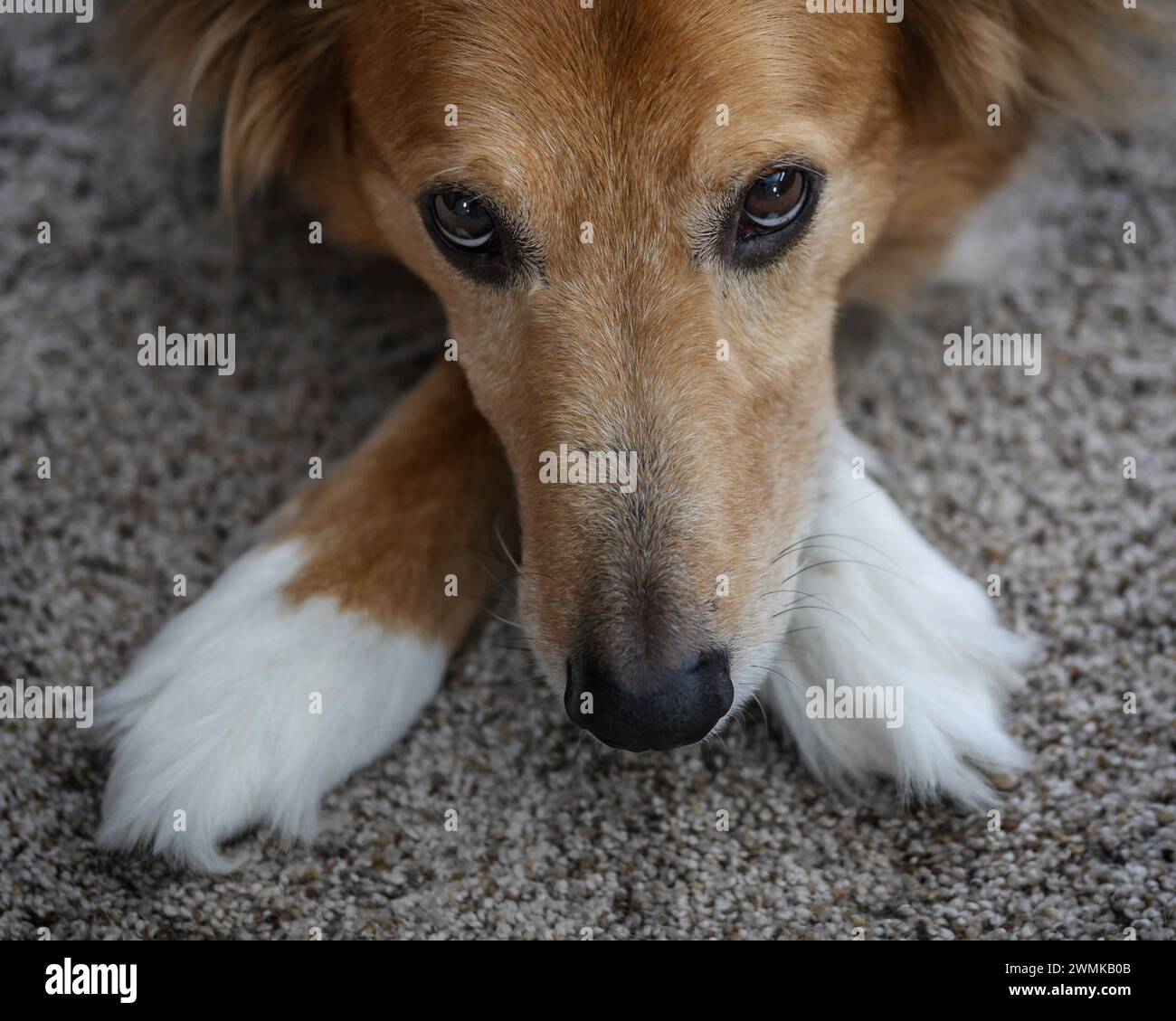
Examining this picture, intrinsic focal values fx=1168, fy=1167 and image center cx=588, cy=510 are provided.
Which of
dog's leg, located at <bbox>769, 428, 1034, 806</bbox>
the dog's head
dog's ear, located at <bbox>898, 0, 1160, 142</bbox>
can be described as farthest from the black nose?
dog's ear, located at <bbox>898, 0, 1160, 142</bbox>

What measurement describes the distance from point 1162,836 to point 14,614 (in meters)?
2.17

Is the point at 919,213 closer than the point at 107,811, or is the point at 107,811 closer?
the point at 107,811

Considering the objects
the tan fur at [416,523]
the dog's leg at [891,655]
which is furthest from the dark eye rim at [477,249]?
the dog's leg at [891,655]

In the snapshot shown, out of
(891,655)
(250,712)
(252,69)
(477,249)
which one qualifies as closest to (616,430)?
(477,249)

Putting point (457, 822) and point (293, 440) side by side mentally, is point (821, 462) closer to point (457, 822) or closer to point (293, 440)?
point (457, 822)

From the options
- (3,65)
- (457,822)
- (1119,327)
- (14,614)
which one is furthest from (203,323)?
(1119,327)

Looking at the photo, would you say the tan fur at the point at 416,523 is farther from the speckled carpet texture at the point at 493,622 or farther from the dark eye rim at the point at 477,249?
the dark eye rim at the point at 477,249

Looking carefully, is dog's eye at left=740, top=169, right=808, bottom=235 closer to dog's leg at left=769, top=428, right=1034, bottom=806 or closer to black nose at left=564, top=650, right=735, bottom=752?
dog's leg at left=769, top=428, right=1034, bottom=806

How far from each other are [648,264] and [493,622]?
79cm

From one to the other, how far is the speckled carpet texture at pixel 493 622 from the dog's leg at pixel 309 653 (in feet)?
0.25

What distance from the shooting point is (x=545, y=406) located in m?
2.06

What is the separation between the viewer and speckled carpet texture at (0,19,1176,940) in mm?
1953

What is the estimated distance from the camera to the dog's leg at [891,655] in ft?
6.75

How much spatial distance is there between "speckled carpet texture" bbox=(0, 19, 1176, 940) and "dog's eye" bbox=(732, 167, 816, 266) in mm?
677
